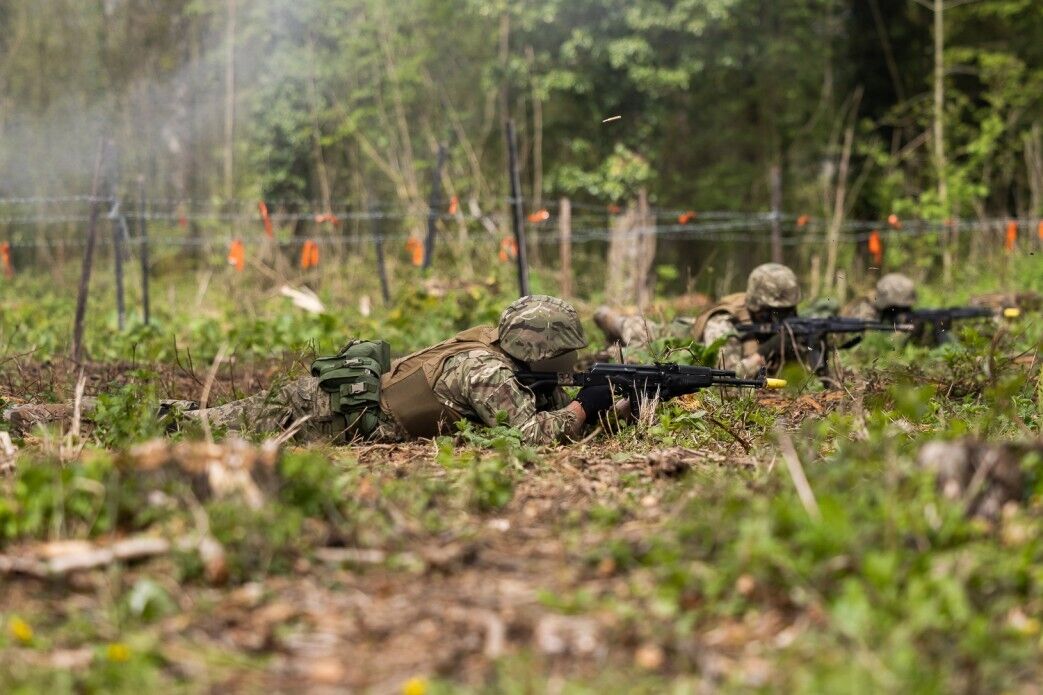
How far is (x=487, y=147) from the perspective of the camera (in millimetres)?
27172

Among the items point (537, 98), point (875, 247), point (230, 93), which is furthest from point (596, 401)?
point (230, 93)

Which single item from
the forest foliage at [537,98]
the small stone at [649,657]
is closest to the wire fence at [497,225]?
the forest foliage at [537,98]

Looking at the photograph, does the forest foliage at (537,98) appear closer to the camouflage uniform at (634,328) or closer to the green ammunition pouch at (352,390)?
the camouflage uniform at (634,328)

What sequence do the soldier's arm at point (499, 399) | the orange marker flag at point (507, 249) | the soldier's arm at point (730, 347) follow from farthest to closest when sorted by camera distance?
the orange marker flag at point (507, 249)
the soldier's arm at point (730, 347)
the soldier's arm at point (499, 399)

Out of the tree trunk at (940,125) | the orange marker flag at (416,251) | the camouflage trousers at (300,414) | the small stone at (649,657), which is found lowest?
the small stone at (649,657)

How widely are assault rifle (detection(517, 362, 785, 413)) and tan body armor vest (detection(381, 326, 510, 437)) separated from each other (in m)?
0.26

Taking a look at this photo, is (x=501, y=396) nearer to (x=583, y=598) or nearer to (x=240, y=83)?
(x=583, y=598)

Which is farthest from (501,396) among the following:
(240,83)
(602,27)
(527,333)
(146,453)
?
(240,83)

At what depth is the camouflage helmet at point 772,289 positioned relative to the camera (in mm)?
9430

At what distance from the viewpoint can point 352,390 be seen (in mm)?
6863

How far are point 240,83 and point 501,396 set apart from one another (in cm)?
2427


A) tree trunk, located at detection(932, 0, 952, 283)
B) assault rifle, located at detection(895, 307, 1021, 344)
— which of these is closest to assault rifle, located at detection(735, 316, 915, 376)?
assault rifle, located at detection(895, 307, 1021, 344)

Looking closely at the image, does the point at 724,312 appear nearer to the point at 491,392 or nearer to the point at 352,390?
the point at 491,392

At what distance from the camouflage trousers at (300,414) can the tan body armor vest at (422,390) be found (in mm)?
101
